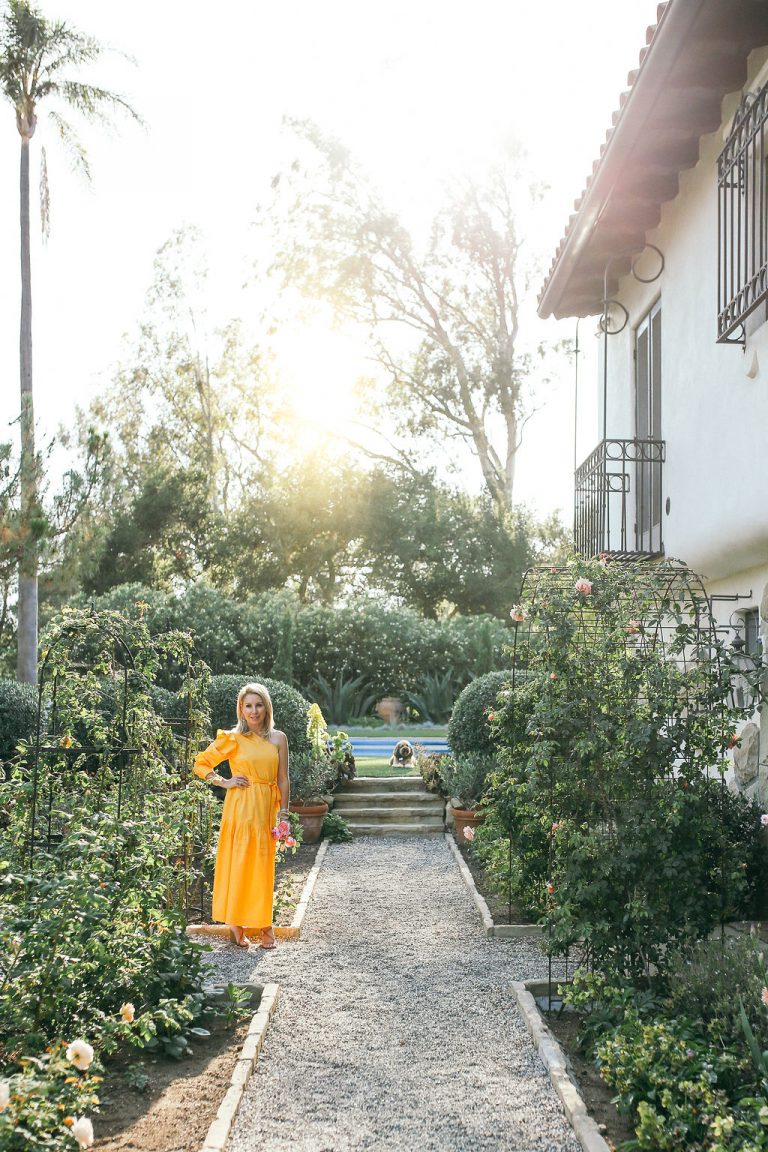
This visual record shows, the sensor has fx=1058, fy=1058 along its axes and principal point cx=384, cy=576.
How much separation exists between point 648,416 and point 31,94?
1467 cm

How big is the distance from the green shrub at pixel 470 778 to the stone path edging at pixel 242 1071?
19.4ft

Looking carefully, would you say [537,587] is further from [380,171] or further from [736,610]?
[380,171]

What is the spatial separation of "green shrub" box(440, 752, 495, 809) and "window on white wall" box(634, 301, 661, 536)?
3529 millimetres

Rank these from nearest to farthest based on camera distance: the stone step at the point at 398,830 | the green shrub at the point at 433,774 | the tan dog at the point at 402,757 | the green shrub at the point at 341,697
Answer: the stone step at the point at 398,830 → the green shrub at the point at 433,774 → the tan dog at the point at 402,757 → the green shrub at the point at 341,697

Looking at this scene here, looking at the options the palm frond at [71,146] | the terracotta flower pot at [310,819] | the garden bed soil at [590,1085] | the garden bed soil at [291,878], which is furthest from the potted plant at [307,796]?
the palm frond at [71,146]

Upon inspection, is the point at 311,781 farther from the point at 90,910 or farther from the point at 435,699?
the point at 435,699

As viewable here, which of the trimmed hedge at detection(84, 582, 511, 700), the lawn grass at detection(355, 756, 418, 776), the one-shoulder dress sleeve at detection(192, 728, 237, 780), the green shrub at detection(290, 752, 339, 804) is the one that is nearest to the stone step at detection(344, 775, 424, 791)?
the lawn grass at detection(355, 756, 418, 776)

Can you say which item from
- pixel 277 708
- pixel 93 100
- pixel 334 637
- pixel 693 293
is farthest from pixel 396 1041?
pixel 93 100

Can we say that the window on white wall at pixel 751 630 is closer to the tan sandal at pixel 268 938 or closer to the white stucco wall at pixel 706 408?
the white stucco wall at pixel 706 408

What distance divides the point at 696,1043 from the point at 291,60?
27390 mm

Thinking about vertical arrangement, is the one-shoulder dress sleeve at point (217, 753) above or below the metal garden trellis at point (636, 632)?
below

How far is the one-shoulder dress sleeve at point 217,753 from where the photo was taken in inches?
265

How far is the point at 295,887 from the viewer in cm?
867

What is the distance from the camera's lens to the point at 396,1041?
5.04 m
